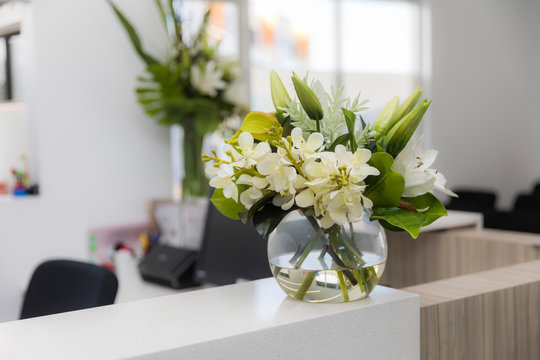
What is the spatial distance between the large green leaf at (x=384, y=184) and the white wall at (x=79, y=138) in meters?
2.53

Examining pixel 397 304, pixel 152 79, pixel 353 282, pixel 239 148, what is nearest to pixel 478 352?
pixel 397 304

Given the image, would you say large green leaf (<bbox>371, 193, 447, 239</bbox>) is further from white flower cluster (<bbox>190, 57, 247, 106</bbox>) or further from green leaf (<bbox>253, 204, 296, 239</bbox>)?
white flower cluster (<bbox>190, 57, 247, 106</bbox>)

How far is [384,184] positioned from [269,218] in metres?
0.21

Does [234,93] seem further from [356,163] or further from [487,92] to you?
[487,92]

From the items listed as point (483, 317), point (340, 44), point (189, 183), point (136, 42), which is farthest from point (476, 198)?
point (483, 317)

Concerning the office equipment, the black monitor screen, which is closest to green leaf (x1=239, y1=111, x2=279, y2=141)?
the black monitor screen

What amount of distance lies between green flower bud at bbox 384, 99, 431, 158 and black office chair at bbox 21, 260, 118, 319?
0.82 metres

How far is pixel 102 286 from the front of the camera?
1.51 m

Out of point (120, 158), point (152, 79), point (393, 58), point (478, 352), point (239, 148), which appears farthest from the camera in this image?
point (393, 58)

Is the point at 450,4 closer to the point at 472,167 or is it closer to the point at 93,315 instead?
the point at 472,167

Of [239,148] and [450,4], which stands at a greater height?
[450,4]

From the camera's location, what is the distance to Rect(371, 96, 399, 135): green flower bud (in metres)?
1.09

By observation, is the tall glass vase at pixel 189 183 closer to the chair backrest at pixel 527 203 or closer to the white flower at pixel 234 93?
the white flower at pixel 234 93

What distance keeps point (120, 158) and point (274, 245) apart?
2.51m
